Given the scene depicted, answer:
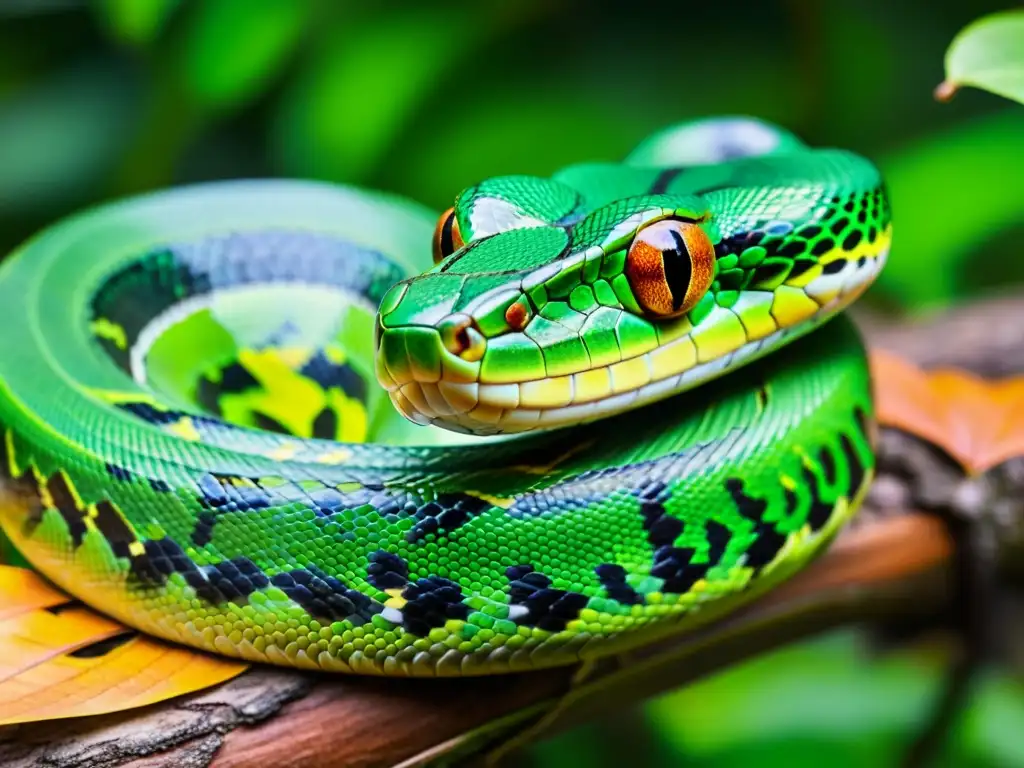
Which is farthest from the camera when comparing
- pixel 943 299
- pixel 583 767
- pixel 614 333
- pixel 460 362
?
pixel 943 299

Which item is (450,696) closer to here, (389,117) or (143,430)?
(143,430)

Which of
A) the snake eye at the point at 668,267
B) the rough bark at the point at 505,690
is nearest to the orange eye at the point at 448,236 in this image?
the snake eye at the point at 668,267

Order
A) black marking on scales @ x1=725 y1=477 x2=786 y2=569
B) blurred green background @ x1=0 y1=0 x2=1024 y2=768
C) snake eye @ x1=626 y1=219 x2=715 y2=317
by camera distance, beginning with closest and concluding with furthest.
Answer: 1. snake eye @ x1=626 y1=219 x2=715 y2=317
2. black marking on scales @ x1=725 y1=477 x2=786 y2=569
3. blurred green background @ x1=0 y1=0 x2=1024 y2=768

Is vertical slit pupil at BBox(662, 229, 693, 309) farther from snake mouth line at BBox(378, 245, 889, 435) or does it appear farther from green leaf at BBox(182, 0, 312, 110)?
green leaf at BBox(182, 0, 312, 110)

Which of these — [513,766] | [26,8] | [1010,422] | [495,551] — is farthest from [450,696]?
[26,8]

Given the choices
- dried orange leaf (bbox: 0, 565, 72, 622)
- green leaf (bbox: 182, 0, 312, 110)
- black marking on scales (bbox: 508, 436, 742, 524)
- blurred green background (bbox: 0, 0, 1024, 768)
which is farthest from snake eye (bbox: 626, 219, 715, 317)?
green leaf (bbox: 182, 0, 312, 110)

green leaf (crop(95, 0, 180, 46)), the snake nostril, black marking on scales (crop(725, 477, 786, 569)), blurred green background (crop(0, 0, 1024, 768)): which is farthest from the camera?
blurred green background (crop(0, 0, 1024, 768))

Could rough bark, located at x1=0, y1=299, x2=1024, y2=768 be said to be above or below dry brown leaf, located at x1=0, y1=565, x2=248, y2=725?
below

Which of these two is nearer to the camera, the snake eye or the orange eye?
the snake eye
